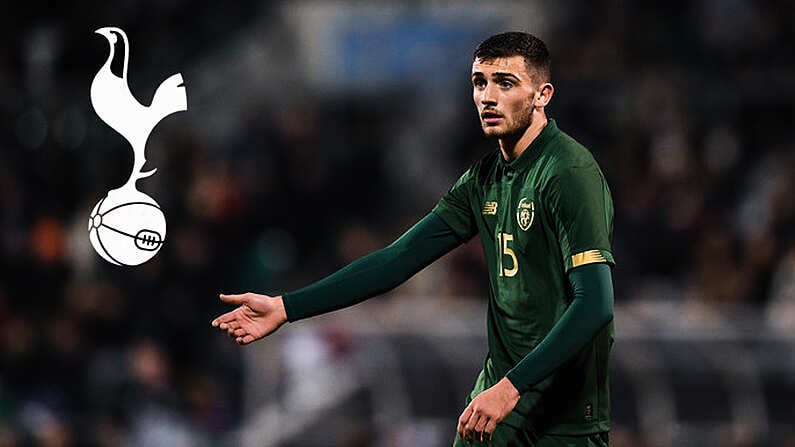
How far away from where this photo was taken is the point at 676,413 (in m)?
10.8

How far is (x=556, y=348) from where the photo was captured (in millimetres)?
4707

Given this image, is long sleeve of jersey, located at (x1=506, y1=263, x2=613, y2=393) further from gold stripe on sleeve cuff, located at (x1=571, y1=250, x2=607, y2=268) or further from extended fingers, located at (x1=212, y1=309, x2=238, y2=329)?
extended fingers, located at (x1=212, y1=309, x2=238, y2=329)

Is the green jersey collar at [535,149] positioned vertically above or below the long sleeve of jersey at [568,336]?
above

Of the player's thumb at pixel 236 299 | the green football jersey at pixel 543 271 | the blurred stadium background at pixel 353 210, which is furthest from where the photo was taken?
the blurred stadium background at pixel 353 210

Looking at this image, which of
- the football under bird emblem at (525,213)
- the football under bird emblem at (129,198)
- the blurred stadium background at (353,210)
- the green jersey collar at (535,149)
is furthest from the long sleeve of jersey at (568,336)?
the blurred stadium background at (353,210)

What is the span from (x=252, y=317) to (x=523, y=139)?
105 centimetres

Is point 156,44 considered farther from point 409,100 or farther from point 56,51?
point 409,100

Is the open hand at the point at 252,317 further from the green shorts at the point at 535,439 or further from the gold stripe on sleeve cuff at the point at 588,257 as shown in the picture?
the gold stripe on sleeve cuff at the point at 588,257

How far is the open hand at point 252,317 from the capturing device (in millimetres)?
5219

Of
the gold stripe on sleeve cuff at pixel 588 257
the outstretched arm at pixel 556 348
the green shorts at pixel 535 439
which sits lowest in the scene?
the green shorts at pixel 535 439

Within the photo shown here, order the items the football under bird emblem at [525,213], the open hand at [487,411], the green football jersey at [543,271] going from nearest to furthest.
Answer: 1. the open hand at [487,411]
2. the green football jersey at [543,271]
3. the football under bird emblem at [525,213]

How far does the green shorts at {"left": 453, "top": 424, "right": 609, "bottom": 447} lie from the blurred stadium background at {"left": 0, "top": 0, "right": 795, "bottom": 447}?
528 centimetres

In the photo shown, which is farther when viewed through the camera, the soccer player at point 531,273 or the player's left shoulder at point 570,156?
the player's left shoulder at point 570,156

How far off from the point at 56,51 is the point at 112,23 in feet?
2.49
